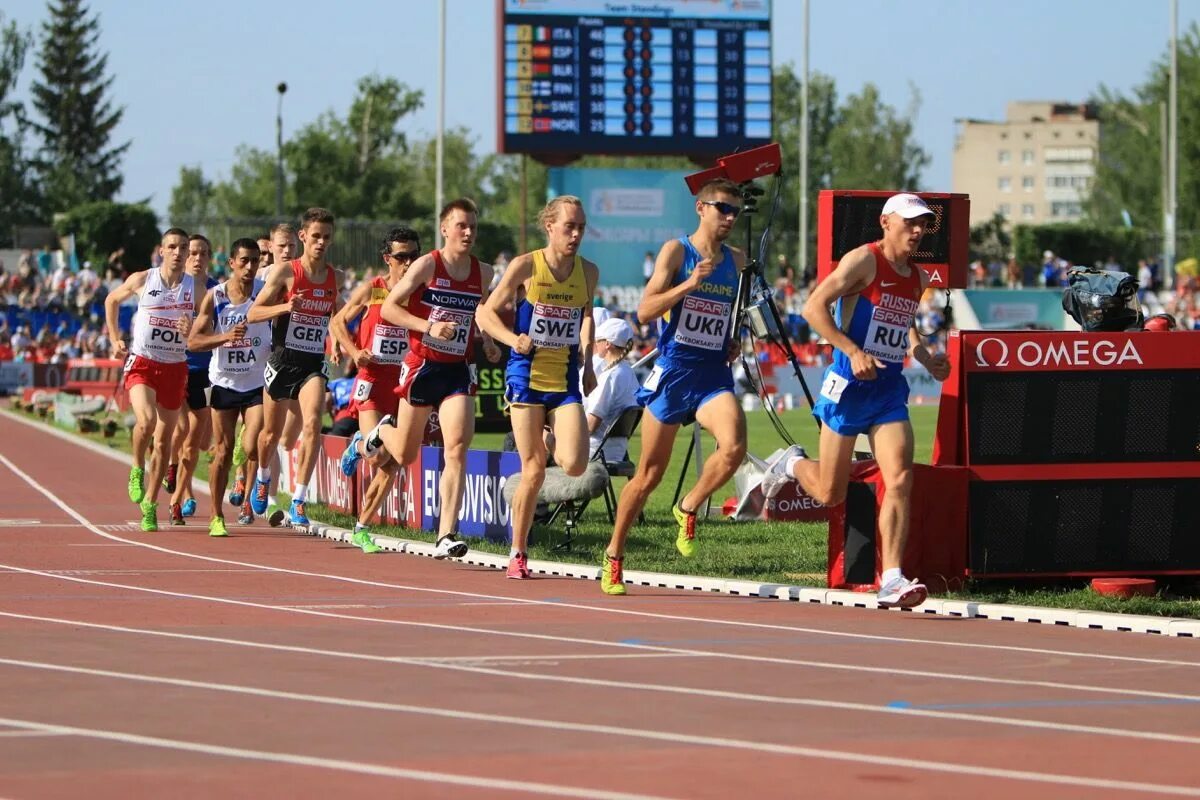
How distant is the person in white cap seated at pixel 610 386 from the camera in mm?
14953

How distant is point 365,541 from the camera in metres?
13.9

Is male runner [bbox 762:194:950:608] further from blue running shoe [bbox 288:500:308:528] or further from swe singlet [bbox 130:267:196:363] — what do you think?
swe singlet [bbox 130:267:196:363]

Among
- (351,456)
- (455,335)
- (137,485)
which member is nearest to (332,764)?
(455,335)

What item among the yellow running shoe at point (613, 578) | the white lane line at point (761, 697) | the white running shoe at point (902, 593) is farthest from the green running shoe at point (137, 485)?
the white running shoe at point (902, 593)

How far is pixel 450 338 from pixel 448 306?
33 centimetres

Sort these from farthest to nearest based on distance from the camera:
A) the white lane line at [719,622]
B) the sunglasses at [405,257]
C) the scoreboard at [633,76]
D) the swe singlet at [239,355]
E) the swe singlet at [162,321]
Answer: the scoreboard at [633,76], the swe singlet at [239,355], the swe singlet at [162,321], the sunglasses at [405,257], the white lane line at [719,622]

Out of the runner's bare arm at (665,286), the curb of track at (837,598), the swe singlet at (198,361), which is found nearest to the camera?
the curb of track at (837,598)

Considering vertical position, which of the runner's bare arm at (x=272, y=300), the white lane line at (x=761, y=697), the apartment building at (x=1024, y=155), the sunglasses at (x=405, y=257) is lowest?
the white lane line at (x=761, y=697)

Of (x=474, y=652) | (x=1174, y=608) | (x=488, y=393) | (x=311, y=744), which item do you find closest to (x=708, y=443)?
(x=488, y=393)

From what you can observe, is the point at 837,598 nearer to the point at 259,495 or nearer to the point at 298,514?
the point at 298,514

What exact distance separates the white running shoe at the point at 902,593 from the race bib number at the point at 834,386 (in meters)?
0.99

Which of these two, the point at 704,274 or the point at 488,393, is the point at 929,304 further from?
the point at 704,274

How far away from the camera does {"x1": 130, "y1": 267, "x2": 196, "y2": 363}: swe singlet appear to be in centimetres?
1548

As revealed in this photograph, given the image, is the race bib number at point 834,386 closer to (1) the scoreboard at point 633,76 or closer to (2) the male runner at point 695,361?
(2) the male runner at point 695,361
